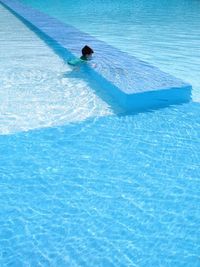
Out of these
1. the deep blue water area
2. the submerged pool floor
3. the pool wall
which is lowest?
the deep blue water area

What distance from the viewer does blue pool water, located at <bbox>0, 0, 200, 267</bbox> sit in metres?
2.66

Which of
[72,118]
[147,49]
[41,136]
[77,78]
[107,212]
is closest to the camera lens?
[107,212]

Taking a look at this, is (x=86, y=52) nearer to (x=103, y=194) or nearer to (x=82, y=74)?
(x=82, y=74)

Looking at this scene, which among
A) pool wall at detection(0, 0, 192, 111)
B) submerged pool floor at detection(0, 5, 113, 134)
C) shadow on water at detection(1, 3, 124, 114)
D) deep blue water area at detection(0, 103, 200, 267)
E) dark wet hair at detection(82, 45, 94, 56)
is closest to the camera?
deep blue water area at detection(0, 103, 200, 267)

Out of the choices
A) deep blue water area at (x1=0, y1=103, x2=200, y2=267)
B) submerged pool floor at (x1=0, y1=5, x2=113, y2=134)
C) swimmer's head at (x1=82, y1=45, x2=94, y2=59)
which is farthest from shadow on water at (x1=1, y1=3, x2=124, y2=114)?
deep blue water area at (x1=0, y1=103, x2=200, y2=267)

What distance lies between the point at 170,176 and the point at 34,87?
326 cm

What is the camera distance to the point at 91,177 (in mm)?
3529

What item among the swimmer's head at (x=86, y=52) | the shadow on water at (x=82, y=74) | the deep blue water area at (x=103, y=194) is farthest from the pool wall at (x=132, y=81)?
the deep blue water area at (x=103, y=194)

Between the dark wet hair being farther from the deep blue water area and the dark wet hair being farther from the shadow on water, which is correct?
the deep blue water area

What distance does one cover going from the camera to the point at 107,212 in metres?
3.03

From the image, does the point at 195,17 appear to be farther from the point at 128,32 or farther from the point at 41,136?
the point at 41,136

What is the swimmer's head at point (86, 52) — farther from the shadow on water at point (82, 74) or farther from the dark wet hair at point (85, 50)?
the shadow on water at point (82, 74)

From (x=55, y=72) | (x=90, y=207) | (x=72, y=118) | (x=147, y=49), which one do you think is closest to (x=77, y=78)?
(x=55, y=72)

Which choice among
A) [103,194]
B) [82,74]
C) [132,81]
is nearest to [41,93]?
[82,74]
